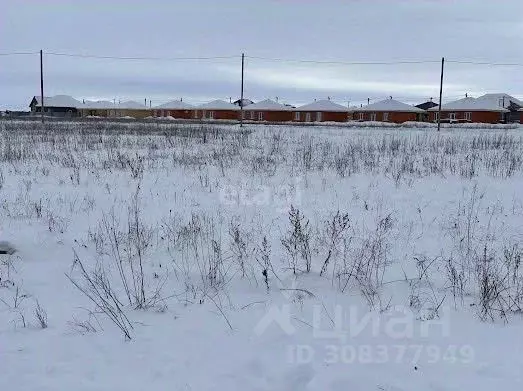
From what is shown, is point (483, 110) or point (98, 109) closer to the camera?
point (483, 110)

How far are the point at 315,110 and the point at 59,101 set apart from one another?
1759 inches

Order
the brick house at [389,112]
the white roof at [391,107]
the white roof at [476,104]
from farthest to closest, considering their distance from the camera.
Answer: the white roof at [391,107] → the brick house at [389,112] → the white roof at [476,104]

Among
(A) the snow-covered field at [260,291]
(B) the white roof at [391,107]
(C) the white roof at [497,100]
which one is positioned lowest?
(A) the snow-covered field at [260,291]

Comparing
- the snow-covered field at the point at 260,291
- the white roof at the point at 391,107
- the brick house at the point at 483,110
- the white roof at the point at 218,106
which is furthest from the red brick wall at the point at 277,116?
the snow-covered field at the point at 260,291

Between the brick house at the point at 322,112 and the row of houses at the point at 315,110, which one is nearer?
the row of houses at the point at 315,110

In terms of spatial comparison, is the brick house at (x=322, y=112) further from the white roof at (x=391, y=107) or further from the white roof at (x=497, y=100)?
the white roof at (x=497, y=100)

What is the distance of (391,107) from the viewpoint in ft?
210

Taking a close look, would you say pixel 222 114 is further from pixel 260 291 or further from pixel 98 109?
pixel 260 291

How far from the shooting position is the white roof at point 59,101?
80250 millimetres

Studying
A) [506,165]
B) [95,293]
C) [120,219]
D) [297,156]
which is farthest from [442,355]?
[297,156]

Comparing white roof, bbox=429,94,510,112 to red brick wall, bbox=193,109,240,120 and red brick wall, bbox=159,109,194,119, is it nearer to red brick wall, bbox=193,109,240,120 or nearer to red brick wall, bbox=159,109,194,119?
red brick wall, bbox=193,109,240,120

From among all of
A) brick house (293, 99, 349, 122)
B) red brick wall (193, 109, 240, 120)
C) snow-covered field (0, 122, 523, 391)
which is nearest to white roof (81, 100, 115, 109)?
red brick wall (193, 109, 240, 120)

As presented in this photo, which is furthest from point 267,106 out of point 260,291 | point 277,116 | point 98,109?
point 260,291

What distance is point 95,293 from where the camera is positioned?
4090mm
